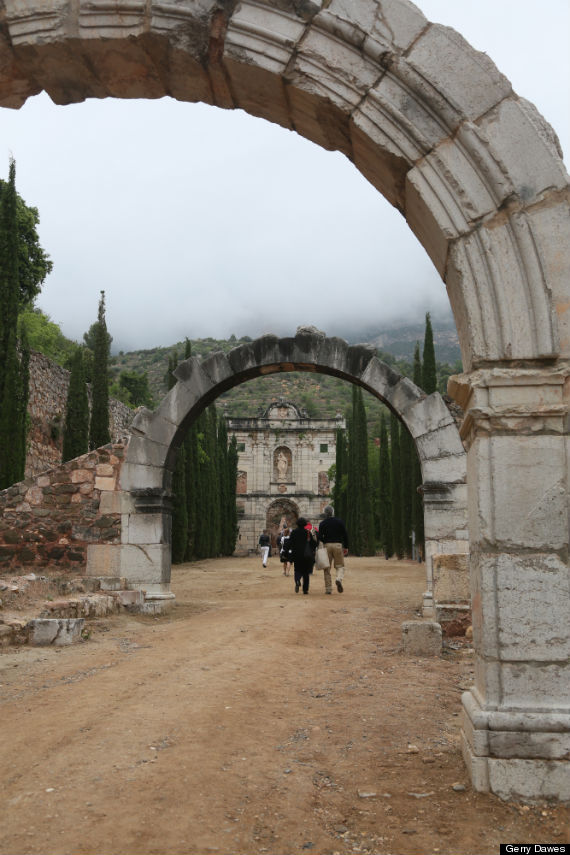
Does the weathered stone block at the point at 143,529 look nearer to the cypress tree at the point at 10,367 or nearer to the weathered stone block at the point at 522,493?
the cypress tree at the point at 10,367

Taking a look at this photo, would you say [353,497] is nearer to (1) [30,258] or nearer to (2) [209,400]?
(1) [30,258]

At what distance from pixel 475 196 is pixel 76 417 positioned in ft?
67.5

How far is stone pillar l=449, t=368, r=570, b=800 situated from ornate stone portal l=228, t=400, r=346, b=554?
40314 millimetres

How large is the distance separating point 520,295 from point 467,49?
128 centimetres

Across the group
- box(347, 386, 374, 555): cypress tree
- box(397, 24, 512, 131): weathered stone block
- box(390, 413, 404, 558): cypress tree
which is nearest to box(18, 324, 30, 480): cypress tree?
box(390, 413, 404, 558): cypress tree

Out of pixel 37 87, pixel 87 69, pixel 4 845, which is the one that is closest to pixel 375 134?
pixel 87 69

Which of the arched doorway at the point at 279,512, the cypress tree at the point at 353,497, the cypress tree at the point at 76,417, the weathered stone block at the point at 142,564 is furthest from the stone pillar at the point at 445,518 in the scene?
the arched doorway at the point at 279,512

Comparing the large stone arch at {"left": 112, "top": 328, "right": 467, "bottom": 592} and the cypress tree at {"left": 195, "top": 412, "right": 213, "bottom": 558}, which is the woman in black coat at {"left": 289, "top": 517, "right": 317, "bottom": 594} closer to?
the large stone arch at {"left": 112, "top": 328, "right": 467, "bottom": 592}

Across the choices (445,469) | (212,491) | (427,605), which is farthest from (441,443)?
(212,491)

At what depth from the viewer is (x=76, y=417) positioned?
22500 mm

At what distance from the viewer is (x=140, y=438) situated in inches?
426

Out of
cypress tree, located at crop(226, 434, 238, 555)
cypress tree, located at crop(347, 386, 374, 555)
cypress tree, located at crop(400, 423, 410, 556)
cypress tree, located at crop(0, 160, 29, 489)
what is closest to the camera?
cypress tree, located at crop(0, 160, 29, 489)

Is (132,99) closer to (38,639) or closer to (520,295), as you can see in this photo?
(520,295)

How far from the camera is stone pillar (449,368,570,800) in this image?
2.95m
